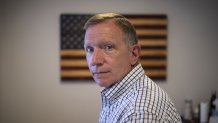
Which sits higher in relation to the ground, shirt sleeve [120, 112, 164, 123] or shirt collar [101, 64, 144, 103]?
shirt collar [101, 64, 144, 103]

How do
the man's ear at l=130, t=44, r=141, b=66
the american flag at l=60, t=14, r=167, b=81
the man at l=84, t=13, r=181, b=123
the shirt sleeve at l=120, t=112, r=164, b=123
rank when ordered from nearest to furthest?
1. the shirt sleeve at l=120, t=112, r=164, b=123
2. the man at l=84, t=13, r=181, b=123
3. the man's ear at l=130, t=44, r=141, b=66
4. the american flag at l=60, t=14, r=167, b=81

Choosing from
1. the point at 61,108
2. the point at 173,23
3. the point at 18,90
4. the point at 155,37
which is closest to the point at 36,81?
the point at 18,90

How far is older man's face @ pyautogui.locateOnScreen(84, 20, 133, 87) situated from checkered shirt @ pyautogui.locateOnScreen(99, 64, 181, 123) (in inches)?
1.4

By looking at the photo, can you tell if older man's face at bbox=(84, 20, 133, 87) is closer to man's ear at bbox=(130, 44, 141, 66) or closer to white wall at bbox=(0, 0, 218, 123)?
man's ear at bbox=(130, 44, 141, 66)

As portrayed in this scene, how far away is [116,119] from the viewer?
80cm

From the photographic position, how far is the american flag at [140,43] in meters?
3.14

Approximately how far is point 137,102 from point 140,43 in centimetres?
250

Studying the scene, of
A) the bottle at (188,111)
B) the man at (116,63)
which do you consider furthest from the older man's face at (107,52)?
the bottle at (188,111)

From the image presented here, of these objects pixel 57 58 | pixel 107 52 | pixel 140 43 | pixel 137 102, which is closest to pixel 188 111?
pixel 140 43

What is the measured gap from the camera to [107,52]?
2.97ft

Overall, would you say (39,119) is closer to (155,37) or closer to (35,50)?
(35,50)

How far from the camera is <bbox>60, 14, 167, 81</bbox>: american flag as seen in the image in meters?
3.14

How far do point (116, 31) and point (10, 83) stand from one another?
261 cm

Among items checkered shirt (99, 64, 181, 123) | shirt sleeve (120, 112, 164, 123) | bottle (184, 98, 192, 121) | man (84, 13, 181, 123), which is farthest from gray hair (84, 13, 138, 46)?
bottle (184, 98, 192, 121)
